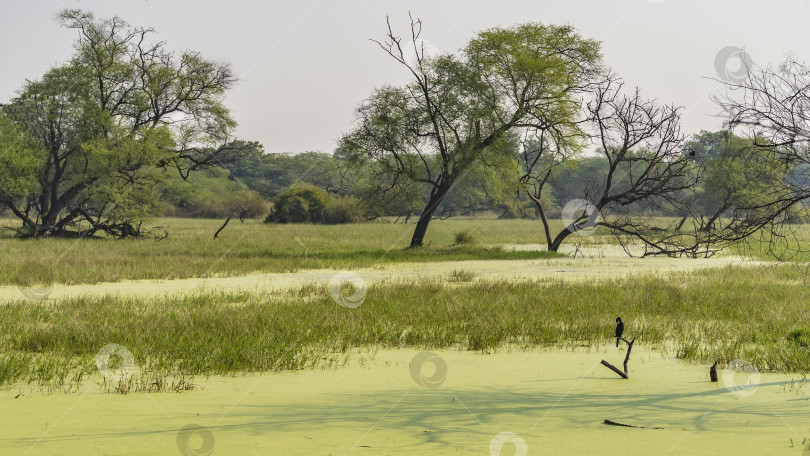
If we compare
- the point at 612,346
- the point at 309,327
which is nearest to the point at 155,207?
the point at 309,327

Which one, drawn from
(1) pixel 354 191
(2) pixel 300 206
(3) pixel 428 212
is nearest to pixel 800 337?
(3) pixel 428 212

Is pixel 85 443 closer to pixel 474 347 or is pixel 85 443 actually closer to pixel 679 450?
pixel 679 450

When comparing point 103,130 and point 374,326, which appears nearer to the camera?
point 374,326

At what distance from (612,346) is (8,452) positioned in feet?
24.3
